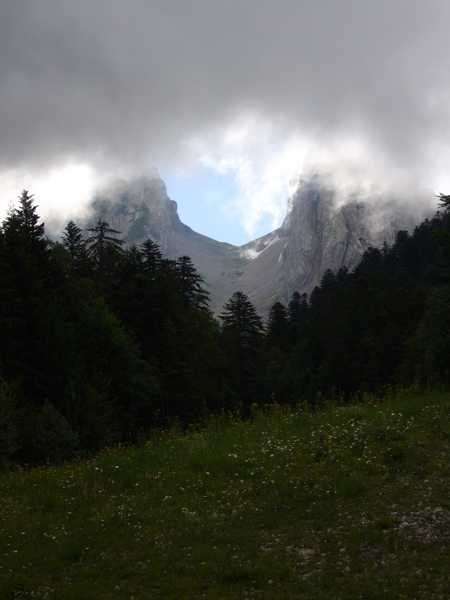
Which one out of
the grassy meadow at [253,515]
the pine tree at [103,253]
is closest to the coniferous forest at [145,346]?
the pine tree at [103,253]

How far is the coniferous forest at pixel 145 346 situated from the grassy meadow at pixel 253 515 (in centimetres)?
390

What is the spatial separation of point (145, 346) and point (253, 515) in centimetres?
3261

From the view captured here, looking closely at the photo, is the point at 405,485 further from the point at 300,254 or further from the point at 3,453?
the point at 300,254

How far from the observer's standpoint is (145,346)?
131ft

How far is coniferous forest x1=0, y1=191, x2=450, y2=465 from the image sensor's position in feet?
73.4

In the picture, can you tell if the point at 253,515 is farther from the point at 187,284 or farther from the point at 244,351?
the point at 187,284

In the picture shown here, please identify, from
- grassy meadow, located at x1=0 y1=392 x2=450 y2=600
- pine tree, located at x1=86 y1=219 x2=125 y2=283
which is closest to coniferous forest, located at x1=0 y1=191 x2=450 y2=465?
pine tree, located at x1=86 y1=219 x2=125 y2=283

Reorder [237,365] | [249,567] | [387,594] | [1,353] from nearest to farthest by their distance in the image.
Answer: [387,594] → [249,567] → [1,353] → [237,365]

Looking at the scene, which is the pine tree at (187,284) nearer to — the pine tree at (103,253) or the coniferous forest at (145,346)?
the coniferous forest at (145,346)

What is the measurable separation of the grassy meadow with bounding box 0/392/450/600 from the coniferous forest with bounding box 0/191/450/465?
12.8 ft

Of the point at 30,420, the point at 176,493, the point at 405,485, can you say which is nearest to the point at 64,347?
the point at 30,420

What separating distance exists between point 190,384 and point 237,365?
19.0 meters

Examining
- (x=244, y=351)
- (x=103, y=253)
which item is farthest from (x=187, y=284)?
(x=103, y=253)

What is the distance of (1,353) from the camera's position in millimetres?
23656
